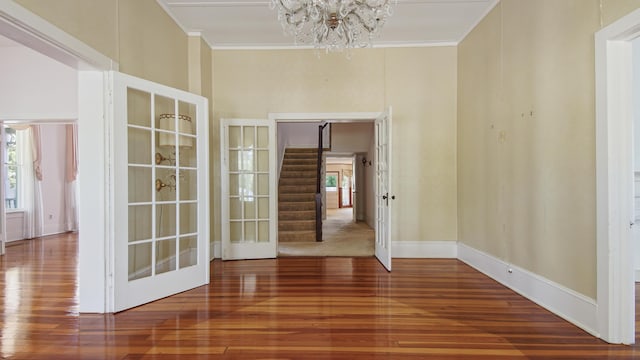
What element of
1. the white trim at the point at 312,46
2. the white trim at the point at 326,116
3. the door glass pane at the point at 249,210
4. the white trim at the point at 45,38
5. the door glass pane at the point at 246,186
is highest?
the white trim at the point at 312,46

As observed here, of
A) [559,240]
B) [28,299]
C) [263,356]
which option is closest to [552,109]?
[559,240]

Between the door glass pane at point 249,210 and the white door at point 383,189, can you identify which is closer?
the white door at point 383,189

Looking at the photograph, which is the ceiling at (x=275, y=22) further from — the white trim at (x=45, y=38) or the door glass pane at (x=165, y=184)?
the door glass pane at (x=165, y=184)

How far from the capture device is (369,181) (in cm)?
937

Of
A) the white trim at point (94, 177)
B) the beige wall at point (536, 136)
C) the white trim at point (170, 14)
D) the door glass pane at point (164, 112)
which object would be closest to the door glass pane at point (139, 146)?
the door glass pane at point (164, 112)

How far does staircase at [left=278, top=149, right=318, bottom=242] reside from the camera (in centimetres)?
667

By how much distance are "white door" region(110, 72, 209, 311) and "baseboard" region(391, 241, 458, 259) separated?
269cm

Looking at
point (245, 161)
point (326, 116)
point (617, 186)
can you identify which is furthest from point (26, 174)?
point (617, 186)

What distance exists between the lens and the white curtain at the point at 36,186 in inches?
288

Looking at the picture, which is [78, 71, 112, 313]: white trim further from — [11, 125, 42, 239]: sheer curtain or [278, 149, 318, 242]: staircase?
[11, 125, 42, 239]: sheer curtain

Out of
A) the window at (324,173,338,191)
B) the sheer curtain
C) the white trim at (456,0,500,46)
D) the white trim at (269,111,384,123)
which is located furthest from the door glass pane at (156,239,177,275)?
the window at (324,173,338,191)

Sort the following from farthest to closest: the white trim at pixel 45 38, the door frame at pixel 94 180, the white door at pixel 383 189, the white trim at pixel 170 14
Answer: the white door at pixel 383 189
the white trim at pixel 170 14
the door frame at pixel 94 180
the white trim at pixel 45 38

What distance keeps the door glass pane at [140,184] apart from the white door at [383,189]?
2672mm

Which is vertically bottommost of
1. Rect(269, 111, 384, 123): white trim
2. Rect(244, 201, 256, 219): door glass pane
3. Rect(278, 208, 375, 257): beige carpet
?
Rect(278, 208, 375, 257): beige carpet
